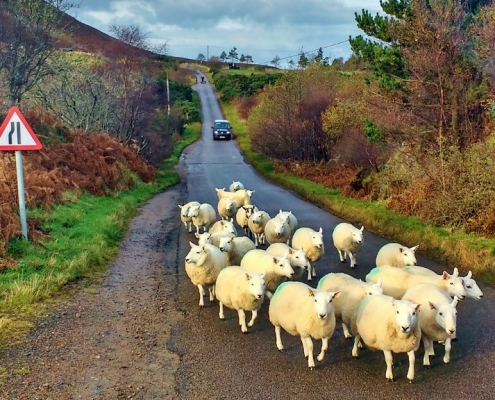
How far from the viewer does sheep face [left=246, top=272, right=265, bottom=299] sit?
7953 mm

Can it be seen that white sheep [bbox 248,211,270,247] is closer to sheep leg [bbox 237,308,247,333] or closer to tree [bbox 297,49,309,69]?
sheep leg [bbox 237,308,247,333]

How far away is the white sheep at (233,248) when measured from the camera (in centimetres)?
→ 1054

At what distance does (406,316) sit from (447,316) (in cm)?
71

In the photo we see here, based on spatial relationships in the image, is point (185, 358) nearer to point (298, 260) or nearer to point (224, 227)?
point (298, 260)

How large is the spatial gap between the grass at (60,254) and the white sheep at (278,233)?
385cm

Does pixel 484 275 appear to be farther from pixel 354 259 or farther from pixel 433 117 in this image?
pixel 433 117

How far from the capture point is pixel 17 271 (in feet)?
32.6

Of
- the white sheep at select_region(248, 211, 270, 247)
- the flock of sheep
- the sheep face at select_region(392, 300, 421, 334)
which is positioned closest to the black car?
the white sheep at select_region(248, 211, 270, 247)

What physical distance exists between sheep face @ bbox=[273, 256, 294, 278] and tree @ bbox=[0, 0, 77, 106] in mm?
16996

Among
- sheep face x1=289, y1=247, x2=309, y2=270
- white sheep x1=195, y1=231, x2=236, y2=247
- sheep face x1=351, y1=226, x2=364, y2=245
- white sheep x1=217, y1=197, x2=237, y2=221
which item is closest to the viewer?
sheep face x1=289, y1=247, x2=309, y2=270

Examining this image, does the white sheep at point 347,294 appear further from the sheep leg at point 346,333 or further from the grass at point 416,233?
the grass at point 416,233

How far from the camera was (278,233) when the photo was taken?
12461mm

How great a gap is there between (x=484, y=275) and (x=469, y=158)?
15.1 ft

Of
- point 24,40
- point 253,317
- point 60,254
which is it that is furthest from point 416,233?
point 24,40
